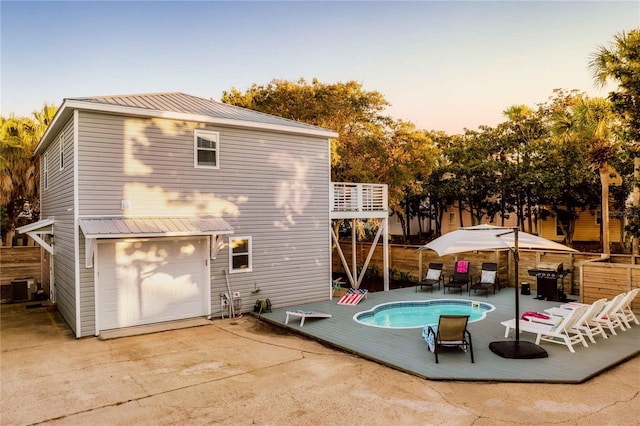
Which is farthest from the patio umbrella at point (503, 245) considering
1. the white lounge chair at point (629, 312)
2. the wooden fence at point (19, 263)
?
the wooden fence at point (19, 263)

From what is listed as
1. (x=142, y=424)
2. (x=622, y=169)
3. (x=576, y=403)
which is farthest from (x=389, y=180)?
(x=142, y=424)

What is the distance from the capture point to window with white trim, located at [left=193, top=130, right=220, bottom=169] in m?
11.4

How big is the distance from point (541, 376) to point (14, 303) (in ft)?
52.6

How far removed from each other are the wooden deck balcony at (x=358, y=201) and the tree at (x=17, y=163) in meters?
14.7

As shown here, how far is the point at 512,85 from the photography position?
18328mm

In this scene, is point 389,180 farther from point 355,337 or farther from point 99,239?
point 99,239

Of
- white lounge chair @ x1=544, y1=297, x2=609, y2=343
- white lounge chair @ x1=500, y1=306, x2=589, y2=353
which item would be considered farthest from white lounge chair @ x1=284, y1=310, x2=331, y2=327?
white lounge chair @ x1=544, y1=297, x2=609, y2=343

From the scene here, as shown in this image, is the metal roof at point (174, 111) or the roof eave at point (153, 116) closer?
the roof eave at point (153, 116)

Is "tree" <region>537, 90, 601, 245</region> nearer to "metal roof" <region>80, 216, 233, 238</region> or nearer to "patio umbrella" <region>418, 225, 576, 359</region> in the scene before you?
"patio umbrella" <region>418, 225, 576, 359</region>

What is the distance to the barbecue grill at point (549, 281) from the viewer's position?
13.3 meters

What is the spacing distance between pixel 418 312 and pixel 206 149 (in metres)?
8.10

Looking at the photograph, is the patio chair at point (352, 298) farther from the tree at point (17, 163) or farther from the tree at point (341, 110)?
the tree at point (17, 163)

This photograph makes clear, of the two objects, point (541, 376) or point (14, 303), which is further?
point (14, 303)

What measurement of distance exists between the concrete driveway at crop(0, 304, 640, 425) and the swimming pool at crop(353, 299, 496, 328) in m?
3.58
